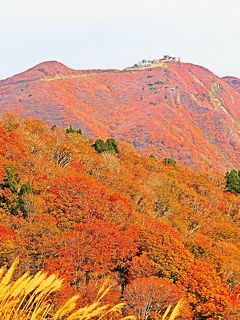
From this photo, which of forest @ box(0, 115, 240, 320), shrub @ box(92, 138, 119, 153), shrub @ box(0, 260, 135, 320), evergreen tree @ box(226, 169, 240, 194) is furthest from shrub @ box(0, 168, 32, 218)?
evergreen tree @ box(226, 169, 240, 194)

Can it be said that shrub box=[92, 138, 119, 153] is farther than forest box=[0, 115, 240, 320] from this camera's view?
Yes

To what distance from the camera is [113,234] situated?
139 ft

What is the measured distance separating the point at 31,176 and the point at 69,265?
1767 centimetres

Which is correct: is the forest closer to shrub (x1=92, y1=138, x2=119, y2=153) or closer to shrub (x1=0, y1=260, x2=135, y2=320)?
shrub (x1=92, y1=138, x2=119, y2=153)

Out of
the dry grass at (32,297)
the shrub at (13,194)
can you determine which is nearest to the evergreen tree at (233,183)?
the shrub at (13,194)

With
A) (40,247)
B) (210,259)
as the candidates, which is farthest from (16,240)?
(210,259)

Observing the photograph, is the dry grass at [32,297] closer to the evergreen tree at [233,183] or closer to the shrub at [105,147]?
the shrub at [105,147]

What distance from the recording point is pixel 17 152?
2203 inches

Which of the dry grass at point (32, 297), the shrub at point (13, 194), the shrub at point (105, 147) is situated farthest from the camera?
the shrub at point (105, 147)

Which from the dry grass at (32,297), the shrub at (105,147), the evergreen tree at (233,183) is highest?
the dry grass at (32,297)

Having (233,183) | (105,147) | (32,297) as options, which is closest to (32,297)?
(32,297)

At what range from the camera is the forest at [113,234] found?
3512cm

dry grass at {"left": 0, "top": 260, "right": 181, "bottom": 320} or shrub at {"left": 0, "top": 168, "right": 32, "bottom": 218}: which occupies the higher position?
dry grass at {"left": 0, "top": 260, "right": 181, "bottom": 320}

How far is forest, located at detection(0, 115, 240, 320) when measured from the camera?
115 ft
